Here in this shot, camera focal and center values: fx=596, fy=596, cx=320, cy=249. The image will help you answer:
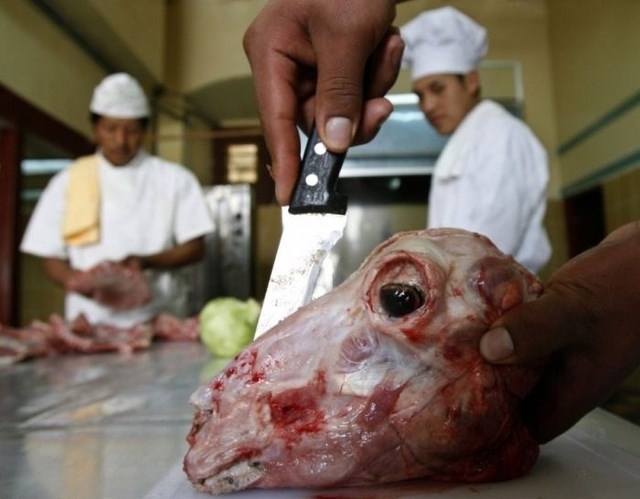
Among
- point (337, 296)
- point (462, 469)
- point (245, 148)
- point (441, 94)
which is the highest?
point (441, 94)

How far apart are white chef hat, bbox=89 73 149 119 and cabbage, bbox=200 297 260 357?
4.80ft

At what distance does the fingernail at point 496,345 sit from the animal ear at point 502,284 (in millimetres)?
49

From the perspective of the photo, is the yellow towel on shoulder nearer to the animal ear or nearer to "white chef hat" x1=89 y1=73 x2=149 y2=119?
"white chef hat" x1=89 y1=73 x2=149 y2=119

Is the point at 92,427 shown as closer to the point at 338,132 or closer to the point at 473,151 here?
the point at 338,132

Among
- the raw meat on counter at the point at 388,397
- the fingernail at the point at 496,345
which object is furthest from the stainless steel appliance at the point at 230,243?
the fingernail at the point at 496,345

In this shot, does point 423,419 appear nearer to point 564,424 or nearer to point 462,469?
point 462,469

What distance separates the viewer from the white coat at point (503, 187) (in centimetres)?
237

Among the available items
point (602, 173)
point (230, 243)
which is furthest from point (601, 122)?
point (230, 243)

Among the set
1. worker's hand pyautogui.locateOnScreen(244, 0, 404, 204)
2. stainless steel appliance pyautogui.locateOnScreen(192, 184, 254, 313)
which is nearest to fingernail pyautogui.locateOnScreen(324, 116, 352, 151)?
worker's hand pyautogui.locateOnScreen(244, 0, 404, 204)

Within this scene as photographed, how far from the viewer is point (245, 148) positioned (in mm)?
2238

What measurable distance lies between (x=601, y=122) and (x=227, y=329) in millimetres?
1536

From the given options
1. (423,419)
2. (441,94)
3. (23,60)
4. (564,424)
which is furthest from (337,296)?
(23,60)

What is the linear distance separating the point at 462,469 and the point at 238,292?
4.08 m

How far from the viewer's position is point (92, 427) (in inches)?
43.1
